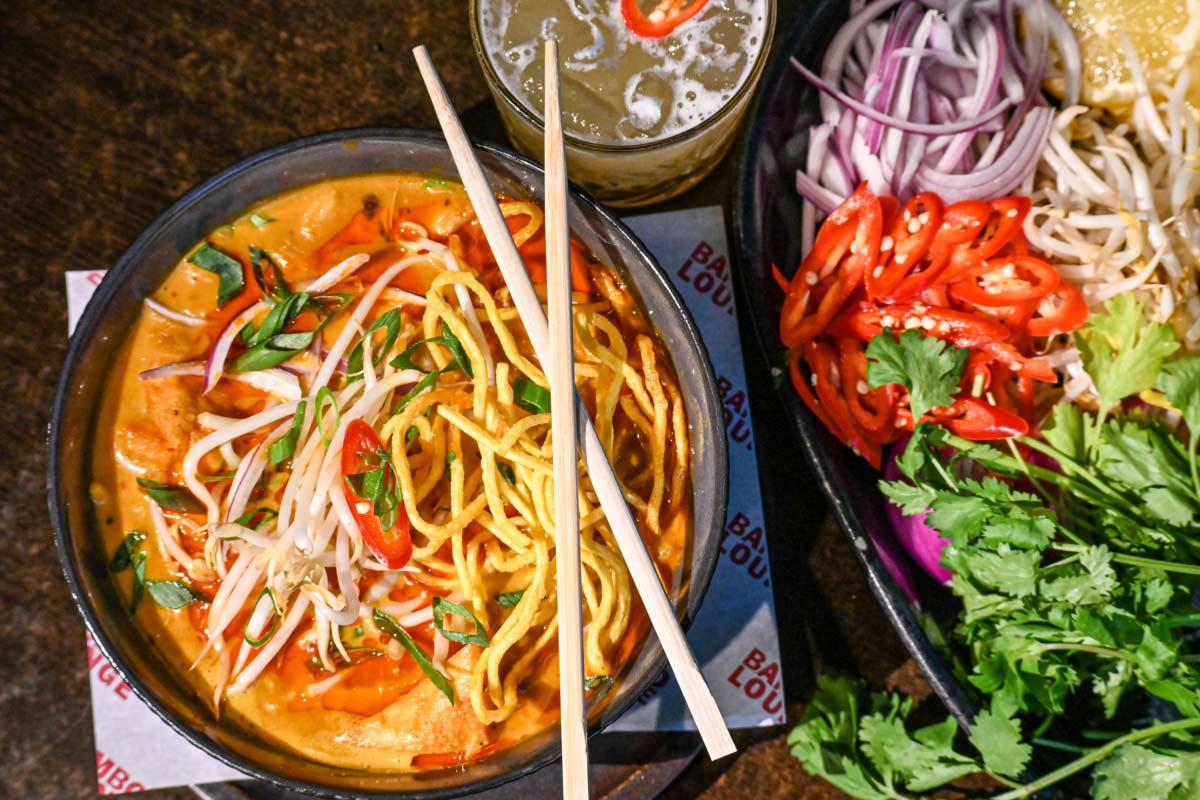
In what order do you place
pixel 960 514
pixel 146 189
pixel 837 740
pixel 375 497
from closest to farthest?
pixel 375 497 → pixel 960 514 → pixel 837 740 → pixel 146 189

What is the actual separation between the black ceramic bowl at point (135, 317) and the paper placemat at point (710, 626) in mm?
269

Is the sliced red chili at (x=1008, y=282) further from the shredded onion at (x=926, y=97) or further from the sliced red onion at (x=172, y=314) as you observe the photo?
the sliced red onion at (x=172, y=314)

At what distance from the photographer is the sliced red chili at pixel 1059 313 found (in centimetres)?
185

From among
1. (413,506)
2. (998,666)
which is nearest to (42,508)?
(413,506)

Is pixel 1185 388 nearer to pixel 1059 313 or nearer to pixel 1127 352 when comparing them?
pixel 1127 352

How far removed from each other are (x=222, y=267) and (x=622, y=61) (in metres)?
0.80

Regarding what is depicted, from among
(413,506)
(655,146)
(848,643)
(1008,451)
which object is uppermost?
(655,146)

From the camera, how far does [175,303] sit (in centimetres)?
167

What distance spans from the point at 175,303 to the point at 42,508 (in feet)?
2.06

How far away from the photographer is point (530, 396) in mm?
1611

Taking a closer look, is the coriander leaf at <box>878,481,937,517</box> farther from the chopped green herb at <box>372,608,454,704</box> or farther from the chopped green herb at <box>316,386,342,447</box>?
the chopped green herb at <box>316,386,342,447</box>

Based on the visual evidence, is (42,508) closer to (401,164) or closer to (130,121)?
(130,121)

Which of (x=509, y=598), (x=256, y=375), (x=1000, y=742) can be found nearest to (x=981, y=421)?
(x=1000, y=742)

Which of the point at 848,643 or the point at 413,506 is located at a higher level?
the point at 413,506
